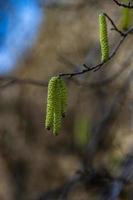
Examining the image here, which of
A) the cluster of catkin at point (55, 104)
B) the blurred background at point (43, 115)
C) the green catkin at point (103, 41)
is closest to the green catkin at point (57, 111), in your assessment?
the cluster of catkin at point (55, 104)

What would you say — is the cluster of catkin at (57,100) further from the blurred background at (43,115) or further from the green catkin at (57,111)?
the blurred background at (43,115)

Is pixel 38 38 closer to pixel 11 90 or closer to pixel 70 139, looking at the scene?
pixel 11 90

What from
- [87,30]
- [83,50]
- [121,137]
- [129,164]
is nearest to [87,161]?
[129,164]

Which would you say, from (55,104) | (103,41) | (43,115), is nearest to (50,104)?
(55,104)

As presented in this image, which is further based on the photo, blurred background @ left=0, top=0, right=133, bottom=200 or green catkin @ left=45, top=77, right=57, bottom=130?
blurred background @ left=0, top=0, right=133, bottom=200

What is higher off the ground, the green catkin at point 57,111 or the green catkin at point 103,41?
the green catkin at point 103,41

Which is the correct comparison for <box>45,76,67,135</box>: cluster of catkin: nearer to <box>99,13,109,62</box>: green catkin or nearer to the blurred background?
<box>99,13,109,62</box>: green catkin

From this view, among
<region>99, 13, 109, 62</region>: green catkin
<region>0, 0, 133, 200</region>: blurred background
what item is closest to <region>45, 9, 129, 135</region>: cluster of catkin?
<region>99, 13, 109, 62</region>: green catkin

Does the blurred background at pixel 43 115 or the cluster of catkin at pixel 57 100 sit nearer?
the cluster of catkin at pixel 57 100
